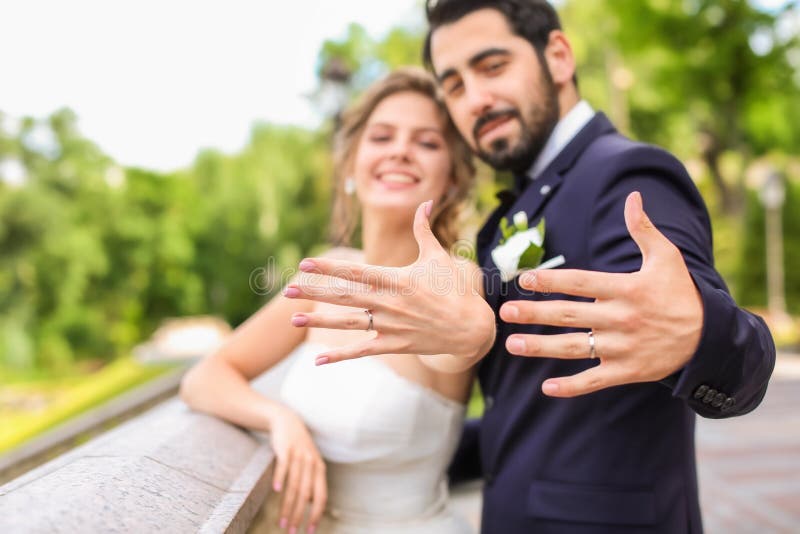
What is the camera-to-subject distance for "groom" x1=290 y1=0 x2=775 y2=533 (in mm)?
1167

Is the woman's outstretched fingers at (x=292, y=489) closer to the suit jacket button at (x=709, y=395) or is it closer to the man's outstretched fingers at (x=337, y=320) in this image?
the man's outstretched fingers at (x=337, y=320)

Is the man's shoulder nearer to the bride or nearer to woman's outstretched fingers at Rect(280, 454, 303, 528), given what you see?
the bride

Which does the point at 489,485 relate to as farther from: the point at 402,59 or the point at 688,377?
the point at 402,59

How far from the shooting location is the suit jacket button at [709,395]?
4.20 feet

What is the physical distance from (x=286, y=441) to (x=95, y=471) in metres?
0.73

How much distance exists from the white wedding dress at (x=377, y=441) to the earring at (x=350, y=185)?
0.73 m

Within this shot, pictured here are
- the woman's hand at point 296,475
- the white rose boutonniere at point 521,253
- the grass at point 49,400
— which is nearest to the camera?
the white rose boutonniere at point 521,253

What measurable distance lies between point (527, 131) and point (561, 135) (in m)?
0.11

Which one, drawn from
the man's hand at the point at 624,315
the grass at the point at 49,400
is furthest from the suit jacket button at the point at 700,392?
the grass at the point at 49,400

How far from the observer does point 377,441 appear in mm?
2162

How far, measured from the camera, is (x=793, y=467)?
555 cm

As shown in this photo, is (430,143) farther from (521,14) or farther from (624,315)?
(624,315)

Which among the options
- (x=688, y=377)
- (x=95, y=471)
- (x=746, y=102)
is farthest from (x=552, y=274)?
(x=746, y=102)

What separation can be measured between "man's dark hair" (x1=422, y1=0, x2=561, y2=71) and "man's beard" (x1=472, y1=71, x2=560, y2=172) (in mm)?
127
